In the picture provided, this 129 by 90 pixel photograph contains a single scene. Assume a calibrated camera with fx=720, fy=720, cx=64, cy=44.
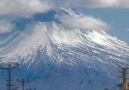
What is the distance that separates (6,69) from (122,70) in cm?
1217

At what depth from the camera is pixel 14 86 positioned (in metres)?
75.2

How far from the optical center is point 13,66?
67938 millimetres

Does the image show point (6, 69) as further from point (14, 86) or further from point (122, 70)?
point (122, 70)

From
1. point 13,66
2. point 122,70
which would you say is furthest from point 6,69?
point 122,70

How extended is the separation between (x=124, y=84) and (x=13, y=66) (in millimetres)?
11261

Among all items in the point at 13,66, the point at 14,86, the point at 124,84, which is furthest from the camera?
the point at 14,86

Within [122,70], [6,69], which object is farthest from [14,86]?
[122,70]

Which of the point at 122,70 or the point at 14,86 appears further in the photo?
the point at 14,86

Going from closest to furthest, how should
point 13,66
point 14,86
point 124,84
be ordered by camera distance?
point 124,84, point 13,66, point 14,86

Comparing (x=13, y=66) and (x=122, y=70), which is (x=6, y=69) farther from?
(x=122, y=70)

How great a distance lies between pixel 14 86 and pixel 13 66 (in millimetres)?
7680

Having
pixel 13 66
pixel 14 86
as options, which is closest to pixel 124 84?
pixel 13 66

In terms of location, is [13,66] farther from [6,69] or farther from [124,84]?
[124,84]

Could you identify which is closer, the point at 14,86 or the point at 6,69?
the point at 6,69
